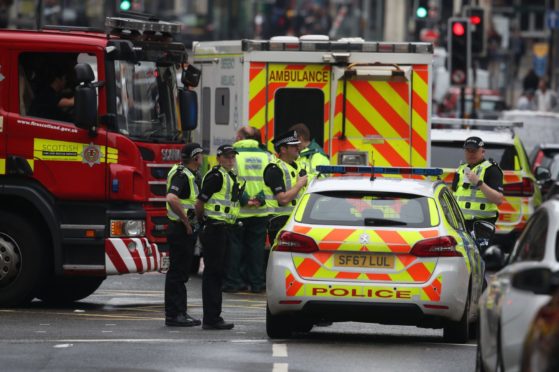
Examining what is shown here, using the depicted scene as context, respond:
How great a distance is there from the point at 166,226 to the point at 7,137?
1714mm

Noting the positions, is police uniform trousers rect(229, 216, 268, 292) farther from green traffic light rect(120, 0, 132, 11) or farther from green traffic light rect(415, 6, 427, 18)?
green traffic light rect(415, 6, 427, 18)

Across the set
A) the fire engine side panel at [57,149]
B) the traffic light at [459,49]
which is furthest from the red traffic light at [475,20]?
the fire engine side panel at [57,149]

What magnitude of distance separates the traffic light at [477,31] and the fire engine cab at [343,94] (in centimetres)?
1160

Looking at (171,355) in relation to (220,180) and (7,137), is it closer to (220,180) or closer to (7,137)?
(220,180)

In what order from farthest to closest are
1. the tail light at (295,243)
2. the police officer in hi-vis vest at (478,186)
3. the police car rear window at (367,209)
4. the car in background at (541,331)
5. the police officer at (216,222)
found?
the police officer in hi-vis vest at (478,186) < the police officer at (216,222) < the police car rear window at (367,209) < the tail light at (295,243) < the car in background at (541,331)

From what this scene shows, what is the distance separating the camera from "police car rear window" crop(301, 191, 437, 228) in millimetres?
13766

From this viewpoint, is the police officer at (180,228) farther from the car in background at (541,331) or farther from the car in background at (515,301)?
the car in background at (541,331)

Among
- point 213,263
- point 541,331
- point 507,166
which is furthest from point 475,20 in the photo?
point 541,331

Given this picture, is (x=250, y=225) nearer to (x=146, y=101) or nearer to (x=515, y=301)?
(x=146, y=101)

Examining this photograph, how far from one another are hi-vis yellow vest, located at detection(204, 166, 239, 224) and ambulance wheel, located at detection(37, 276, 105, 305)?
2981 mm

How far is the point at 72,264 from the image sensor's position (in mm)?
16375

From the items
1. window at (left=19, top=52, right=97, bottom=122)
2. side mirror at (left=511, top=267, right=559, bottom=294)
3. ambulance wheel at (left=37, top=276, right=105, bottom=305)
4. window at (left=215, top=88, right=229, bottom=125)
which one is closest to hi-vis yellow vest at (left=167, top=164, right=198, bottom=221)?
window at (left=19, top=52, right=97, bottom=122)

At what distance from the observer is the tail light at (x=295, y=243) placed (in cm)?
1366

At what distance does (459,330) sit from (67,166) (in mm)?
4219
